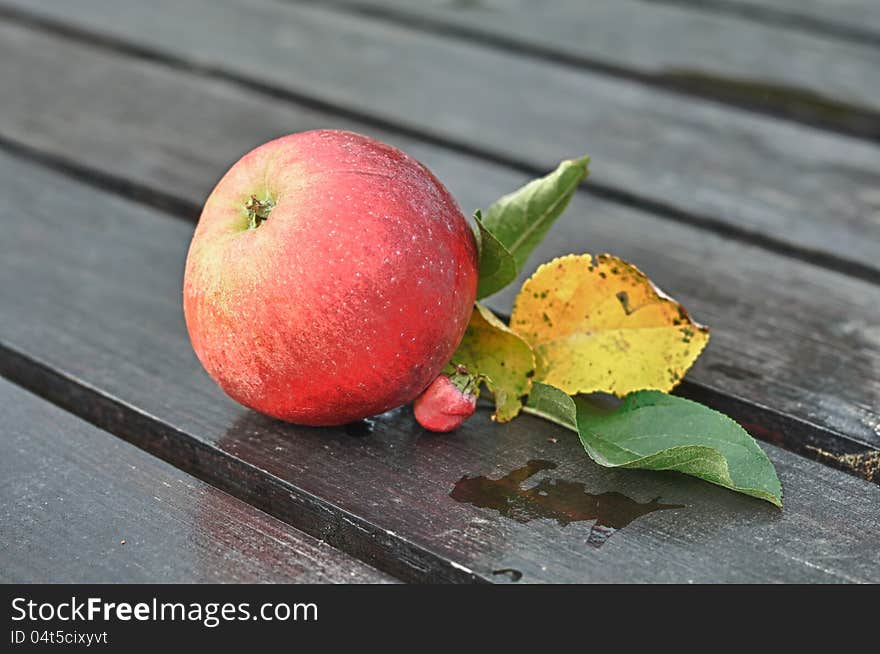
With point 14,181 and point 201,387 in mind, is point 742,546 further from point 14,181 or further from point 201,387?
point 14,181

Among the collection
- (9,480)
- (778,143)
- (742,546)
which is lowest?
(9,480)

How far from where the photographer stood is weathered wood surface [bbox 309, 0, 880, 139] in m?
1.42

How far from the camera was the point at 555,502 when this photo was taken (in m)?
0.69

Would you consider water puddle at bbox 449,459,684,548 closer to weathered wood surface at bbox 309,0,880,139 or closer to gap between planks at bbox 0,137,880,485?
gap between planks at bbox 0,137,880,485

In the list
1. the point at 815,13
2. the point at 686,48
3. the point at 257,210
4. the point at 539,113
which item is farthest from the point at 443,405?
the point at 815,13

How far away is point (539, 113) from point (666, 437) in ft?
2.35

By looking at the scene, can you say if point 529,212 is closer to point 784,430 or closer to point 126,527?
point 784,430

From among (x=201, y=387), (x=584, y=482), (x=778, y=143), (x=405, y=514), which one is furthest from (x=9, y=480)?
(x=778, y=143)

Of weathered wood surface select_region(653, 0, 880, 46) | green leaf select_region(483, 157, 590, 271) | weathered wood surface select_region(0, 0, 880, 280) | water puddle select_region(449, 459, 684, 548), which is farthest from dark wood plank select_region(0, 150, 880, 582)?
weathered wood surface select_region(653, 0, 880, 46)

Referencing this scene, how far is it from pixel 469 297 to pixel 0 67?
1029mm

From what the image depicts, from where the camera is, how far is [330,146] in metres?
0.71

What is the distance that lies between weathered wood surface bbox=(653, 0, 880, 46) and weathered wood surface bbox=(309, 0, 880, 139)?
3 centimetres

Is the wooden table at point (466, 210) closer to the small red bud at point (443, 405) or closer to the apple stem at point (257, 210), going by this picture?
the small red bud at point (443, 405)

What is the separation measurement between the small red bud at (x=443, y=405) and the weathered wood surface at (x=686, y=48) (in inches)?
31.5
